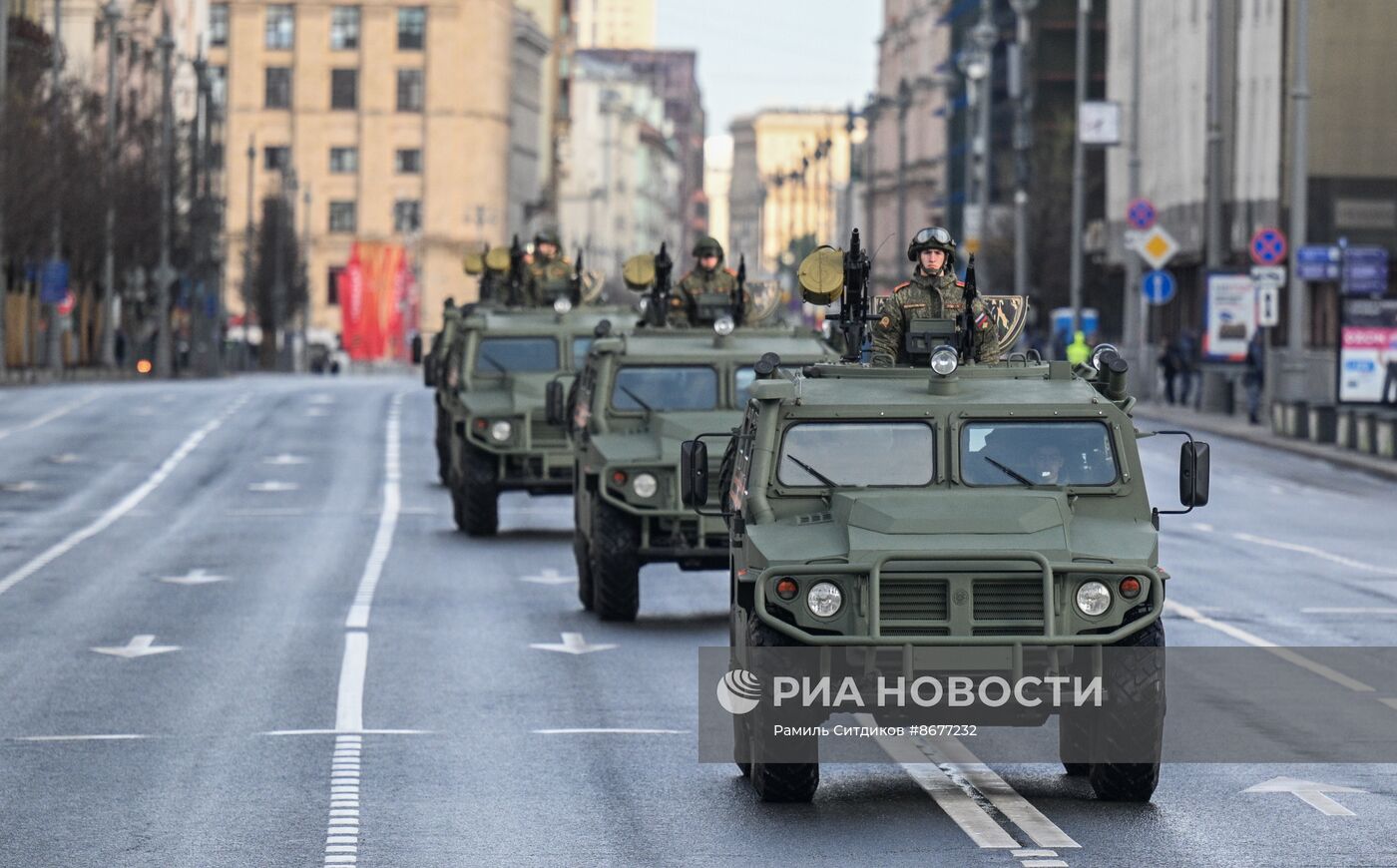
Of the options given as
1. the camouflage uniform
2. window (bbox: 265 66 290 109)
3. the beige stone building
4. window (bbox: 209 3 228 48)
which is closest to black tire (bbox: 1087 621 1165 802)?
the camouflage uniform

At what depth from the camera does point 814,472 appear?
1302 cm

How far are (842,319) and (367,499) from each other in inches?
796

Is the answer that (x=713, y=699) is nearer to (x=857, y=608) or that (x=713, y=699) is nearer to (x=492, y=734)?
(x=492, y=734)

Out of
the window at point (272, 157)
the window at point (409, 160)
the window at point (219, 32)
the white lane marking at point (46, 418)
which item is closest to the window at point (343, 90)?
the window at point (409, 160)

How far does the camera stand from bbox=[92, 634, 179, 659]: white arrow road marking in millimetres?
18891

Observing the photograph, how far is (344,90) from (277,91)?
3.68 meters

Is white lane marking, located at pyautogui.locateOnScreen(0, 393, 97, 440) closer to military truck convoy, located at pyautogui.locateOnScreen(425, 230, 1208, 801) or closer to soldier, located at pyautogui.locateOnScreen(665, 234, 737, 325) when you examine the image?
soldier, located at pyautogui.locateOnScreen(665, 234, 737, 325)

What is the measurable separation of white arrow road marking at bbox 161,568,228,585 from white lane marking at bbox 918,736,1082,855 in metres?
11.2

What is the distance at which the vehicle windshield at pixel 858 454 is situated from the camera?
12930mm

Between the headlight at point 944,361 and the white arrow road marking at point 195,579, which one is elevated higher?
the headlight at point 944,361

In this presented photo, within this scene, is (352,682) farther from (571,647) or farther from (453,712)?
(571,647)

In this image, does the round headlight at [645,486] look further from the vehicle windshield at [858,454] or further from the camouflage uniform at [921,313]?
the vehicle windshield at [858,454]

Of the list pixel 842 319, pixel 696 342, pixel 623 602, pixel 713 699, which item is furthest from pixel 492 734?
pixel 696 342

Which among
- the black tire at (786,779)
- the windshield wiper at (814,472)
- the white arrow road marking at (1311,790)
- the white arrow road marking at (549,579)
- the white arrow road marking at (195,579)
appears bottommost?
the white arrow road marking at (195,579)
